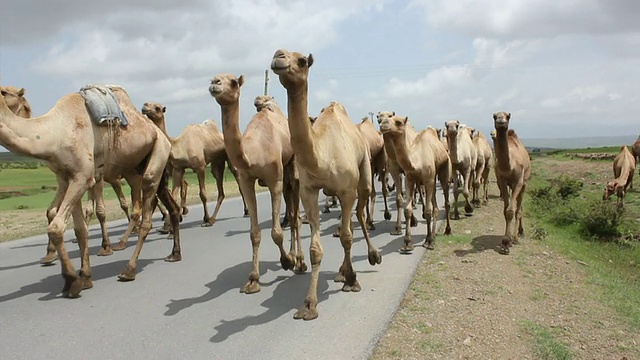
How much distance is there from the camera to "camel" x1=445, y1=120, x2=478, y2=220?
1060 cm

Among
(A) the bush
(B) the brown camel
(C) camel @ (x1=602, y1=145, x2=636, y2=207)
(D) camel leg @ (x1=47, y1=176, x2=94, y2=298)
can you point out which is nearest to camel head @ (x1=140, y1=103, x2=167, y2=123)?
(D) camel leg @ (x1=47, y1=176, x2=94, y2=298)

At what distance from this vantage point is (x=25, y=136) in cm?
531

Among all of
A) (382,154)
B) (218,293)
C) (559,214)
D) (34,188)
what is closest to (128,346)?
(218,293)

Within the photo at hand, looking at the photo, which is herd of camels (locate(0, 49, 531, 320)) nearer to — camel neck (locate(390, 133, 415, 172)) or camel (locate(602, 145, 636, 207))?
camel neck (locate(390, 133, 415, 172))

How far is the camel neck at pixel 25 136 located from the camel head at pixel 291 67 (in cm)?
296

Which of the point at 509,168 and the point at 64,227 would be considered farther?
the point at 509,168

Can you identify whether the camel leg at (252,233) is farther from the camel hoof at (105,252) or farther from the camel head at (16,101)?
the camel head at (16,101)

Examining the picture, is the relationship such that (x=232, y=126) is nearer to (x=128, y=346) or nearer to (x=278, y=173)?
(x=278, y=173)

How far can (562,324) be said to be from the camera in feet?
16.5

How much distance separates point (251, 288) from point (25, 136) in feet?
10.3

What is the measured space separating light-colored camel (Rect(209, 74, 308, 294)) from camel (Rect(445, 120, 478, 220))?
4.82 meters

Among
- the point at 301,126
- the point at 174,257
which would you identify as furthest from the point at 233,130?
the point at 174,257

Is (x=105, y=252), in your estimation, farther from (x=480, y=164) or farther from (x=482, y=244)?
(x=480, y=164)

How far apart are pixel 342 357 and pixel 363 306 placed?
1.30 m
